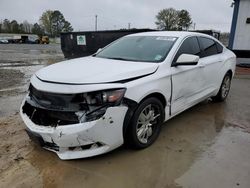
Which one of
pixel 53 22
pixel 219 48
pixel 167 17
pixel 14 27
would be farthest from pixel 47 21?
pixel 219 48

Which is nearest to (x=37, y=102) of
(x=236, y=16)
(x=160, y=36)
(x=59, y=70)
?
(x=59, y=70)

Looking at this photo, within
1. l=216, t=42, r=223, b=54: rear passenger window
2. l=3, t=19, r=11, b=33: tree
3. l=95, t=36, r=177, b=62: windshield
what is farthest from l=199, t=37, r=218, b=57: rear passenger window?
l=3, t=19, r=11, b=33: tree

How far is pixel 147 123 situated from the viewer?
3.46m

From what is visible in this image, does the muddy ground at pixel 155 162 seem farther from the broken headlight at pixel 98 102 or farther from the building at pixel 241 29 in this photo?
the building at pixel 241 29

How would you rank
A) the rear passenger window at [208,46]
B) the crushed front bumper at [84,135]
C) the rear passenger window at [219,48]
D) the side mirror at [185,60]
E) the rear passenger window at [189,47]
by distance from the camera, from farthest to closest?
the rear passenger window at [219,48]
the rear passenger window at [208,46]
the rear passenger window at [189,47]
the side mirror at [185,60]
the crushed front bumper at [84,135]

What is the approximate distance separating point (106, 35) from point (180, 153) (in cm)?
951

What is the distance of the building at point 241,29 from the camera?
38.8 ft

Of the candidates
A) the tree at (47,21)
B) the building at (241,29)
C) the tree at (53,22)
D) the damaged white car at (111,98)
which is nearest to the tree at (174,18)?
the tree at (53,22)

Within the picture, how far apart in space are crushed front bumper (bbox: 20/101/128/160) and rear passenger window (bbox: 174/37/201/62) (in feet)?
4.99

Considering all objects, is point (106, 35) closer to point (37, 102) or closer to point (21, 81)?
point (21, 81)

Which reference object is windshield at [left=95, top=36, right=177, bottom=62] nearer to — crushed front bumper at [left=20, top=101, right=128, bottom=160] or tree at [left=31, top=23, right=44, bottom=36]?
crushed front bumper at [left=20, top=101, right=128, bottom=160]

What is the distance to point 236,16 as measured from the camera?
39.7 feet

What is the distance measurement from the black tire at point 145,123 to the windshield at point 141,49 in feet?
2.36

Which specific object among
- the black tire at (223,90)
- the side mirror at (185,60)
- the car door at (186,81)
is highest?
the side mirror at (185,60)
